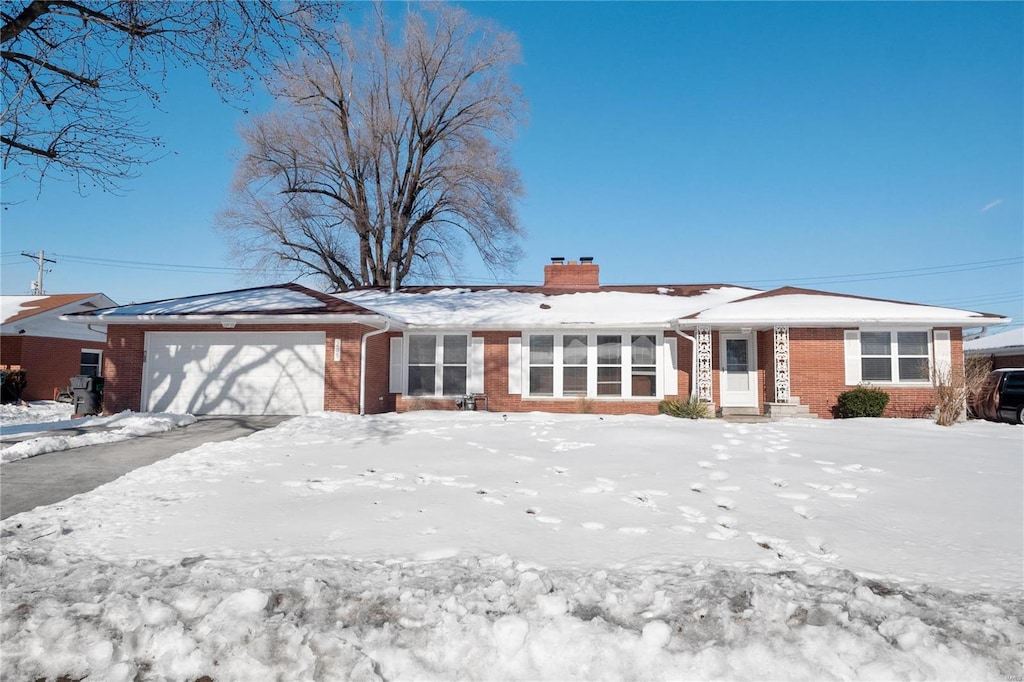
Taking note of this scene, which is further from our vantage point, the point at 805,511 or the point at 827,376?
the point at 827,376

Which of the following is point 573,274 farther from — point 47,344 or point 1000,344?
point 1000,344

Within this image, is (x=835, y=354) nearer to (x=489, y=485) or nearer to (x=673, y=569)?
(x=489, y=485)

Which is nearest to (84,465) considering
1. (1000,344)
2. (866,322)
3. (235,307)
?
(235,307)

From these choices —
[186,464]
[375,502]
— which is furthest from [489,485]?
[186,464]

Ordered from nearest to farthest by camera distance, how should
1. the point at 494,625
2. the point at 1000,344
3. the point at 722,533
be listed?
the point at 494,625 < the point at 722,533 < the point at 1000,344

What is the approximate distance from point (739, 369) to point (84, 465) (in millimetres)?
15075

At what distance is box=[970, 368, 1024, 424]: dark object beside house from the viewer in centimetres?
1430

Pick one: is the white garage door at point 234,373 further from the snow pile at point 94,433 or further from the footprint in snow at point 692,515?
the footprint in snow at point 692,515

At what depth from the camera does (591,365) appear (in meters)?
16.7

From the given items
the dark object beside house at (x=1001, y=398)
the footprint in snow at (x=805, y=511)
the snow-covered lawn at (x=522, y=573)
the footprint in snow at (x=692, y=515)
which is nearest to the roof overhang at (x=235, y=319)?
the snow-covered lawn at (x=522, y=573)

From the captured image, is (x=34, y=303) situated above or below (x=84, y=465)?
above

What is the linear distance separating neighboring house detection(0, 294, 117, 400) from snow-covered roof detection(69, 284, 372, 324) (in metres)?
7.47

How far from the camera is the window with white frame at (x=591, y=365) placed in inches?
653

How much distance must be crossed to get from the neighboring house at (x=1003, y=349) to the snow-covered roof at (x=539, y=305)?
51.7 feet
